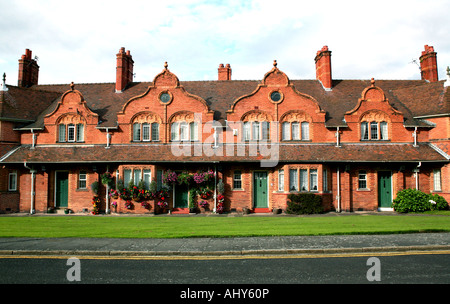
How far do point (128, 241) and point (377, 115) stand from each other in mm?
18883

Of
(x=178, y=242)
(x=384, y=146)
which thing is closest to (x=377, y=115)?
(x=384, y=146)

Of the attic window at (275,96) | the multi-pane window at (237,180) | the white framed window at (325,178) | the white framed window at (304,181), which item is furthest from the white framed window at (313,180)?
the attic window at (275,96)

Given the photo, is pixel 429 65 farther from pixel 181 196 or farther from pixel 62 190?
pixel 62 190

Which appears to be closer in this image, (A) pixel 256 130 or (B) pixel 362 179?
(B) pixel 362 179

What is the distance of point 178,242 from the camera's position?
10320 millimetres

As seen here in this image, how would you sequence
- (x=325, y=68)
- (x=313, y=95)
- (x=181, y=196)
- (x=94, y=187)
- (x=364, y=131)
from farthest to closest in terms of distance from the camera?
(x=325, y=68) → (x=313, y=95) → (x=364, y=131) → (x=181, y=196) → (x=94, y=187)

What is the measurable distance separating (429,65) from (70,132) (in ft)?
96.7

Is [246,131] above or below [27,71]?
below

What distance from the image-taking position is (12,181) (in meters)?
22.0

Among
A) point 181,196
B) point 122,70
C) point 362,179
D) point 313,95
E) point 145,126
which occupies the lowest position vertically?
point 181,196

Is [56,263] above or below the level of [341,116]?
below

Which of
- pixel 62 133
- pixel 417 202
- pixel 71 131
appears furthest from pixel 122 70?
pixel 417 202
